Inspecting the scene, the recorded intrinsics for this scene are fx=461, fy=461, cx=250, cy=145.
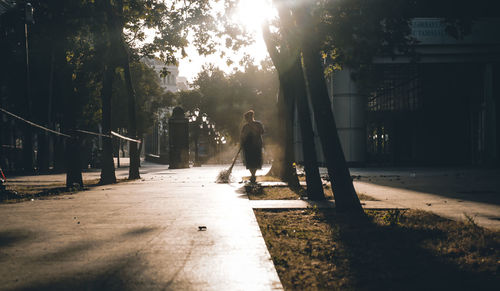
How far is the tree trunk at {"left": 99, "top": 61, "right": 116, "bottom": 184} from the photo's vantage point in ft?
45.8

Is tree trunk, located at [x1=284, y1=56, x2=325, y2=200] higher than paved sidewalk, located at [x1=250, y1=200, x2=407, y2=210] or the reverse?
higher

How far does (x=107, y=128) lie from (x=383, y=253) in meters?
11.5

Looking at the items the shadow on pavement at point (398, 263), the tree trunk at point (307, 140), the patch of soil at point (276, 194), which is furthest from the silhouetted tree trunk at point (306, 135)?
the shadow on pavement at point (398, 263)

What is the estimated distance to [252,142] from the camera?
12.8m

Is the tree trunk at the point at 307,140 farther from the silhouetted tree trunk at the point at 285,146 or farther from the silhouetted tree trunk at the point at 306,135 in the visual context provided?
the silhouetted tree trunk at the point at 285,146

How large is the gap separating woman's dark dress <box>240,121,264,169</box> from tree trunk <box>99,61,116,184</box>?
4.25m

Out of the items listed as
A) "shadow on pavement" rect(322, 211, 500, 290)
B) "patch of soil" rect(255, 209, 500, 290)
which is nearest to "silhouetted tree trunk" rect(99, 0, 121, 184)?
"patch of soil" rect(255, 209, 500, 290)

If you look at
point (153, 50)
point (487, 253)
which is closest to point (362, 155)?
point (153, 50)

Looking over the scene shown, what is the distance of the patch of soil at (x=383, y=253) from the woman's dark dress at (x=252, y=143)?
688 centimetres

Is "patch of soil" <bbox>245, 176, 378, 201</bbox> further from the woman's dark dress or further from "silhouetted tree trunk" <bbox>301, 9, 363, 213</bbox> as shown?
"silhouetted tree trunk" <bbox>301, 9, 363, 213</bbox>

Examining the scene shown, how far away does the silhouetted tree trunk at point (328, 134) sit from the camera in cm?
649

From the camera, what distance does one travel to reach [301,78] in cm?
938

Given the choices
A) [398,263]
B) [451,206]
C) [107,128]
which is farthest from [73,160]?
[398,263]

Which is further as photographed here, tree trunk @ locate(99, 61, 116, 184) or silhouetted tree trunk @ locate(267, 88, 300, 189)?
tree trunk @ locate(99, 61, 116, 184)
